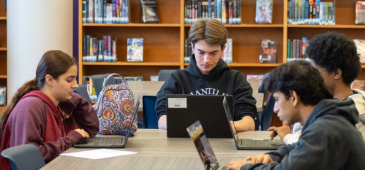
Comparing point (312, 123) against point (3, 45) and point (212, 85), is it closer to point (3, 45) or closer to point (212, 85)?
point (212, 85)

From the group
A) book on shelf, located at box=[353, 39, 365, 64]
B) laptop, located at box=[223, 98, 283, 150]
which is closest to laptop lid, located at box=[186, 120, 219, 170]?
laptop, located at box=[223, 98, 283, 150]

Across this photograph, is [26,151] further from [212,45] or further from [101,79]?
[101,79]

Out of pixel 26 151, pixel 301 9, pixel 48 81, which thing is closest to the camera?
pixel 26 151

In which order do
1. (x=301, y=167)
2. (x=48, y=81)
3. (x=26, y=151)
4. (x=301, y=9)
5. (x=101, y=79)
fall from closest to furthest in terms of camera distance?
(x=301, y=167) → (x=26, y=151) → (x=48, y=81) → (x=101, y=79) → (x=301, y=9)

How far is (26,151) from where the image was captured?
82.0 inches

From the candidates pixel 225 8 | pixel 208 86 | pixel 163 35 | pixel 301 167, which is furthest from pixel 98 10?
pixel 301 167

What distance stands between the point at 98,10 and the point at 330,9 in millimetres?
2608

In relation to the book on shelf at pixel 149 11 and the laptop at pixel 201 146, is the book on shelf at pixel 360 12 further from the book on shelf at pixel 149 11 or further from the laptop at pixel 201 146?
the laptop at pixel 201 146

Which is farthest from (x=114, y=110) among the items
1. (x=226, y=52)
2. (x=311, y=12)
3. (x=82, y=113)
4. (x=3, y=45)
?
(x=3, y=45)

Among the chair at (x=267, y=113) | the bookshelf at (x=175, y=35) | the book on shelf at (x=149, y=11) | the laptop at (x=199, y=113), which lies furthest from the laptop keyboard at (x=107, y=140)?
the book on shelf at (x=149, y=11)

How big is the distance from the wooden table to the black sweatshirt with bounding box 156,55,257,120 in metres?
0.33

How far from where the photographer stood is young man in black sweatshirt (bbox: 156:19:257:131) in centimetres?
305

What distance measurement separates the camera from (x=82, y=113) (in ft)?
9.93

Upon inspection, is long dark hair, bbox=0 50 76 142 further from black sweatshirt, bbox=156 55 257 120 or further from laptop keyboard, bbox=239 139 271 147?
laptop keyboard, bbox=239 139 271 147
